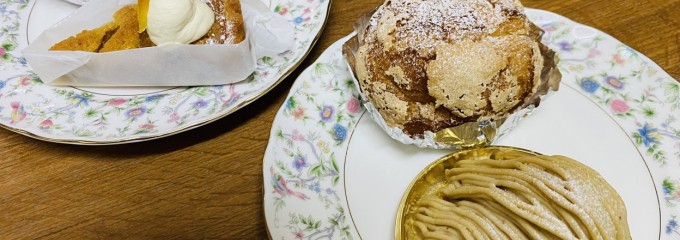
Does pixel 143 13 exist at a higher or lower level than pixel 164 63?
higher

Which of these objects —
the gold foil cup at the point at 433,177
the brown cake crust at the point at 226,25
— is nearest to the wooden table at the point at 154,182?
the brown cake crust at the point at 226,25

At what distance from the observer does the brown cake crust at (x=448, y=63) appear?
1.33 m

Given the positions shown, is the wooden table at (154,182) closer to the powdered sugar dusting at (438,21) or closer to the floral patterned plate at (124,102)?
the floral patterned plate at (124,102)

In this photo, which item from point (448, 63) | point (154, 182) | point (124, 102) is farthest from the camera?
point (124, 102)

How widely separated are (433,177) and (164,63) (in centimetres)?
92

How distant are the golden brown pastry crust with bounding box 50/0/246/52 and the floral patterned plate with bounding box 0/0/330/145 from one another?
0.14m

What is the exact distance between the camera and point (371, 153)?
1.52 meters

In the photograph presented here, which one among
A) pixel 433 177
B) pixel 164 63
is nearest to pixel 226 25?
pixel 164 63

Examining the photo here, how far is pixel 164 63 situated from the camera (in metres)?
1.69

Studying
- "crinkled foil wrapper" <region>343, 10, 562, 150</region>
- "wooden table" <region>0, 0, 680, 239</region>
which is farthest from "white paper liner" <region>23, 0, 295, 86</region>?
"crinkled foil wrapper" <region>343, 10, 562, 150</region>

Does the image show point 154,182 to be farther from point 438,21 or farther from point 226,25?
point 438,21

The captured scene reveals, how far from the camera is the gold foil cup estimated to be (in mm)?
1301

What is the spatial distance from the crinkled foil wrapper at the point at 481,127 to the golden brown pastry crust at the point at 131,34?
502mm

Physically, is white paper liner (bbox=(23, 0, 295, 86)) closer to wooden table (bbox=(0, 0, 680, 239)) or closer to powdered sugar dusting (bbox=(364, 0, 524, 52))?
wooden table (bbox=(0, 0, 680, 239))
